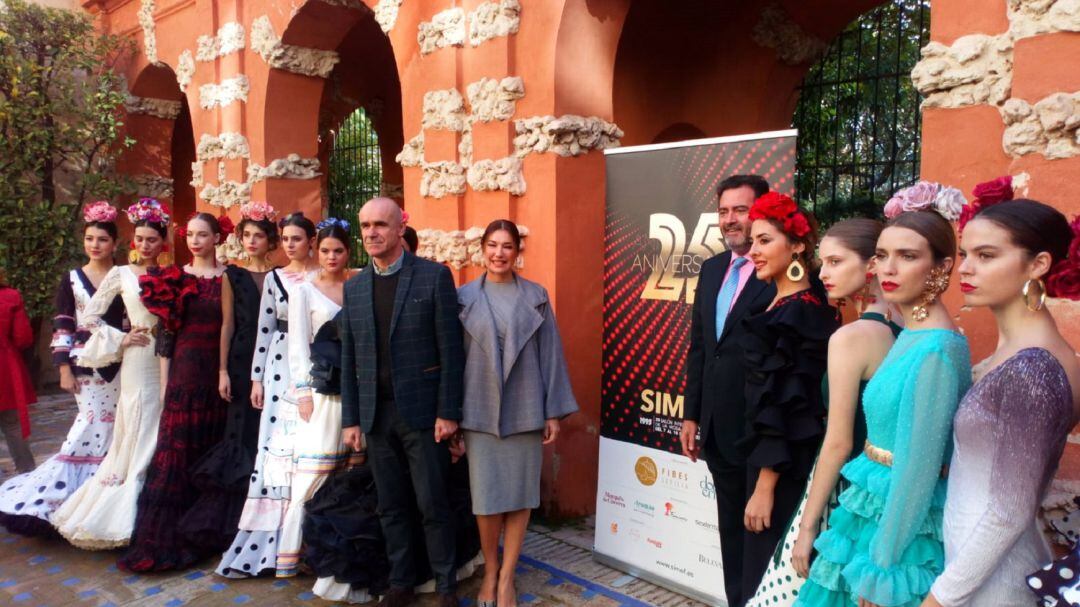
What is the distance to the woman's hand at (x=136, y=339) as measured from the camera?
4570 millimetres

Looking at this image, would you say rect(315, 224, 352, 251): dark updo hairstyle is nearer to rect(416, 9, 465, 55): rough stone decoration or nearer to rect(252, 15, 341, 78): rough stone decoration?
rect(416, 9, 465, 55): rough stone decoration

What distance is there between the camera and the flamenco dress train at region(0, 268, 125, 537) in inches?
179

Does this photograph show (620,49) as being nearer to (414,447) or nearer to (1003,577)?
(414,447)

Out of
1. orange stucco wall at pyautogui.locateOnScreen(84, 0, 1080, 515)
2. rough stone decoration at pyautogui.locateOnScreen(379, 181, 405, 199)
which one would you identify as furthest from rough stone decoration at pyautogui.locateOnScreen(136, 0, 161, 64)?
rough stone decoration at pyautogui.locateOnScreen(379, 181, 405, 199)

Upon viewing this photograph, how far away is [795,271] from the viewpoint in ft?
8.37

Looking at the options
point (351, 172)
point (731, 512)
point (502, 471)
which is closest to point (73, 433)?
point (502, 471)

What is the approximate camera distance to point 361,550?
12.4ft

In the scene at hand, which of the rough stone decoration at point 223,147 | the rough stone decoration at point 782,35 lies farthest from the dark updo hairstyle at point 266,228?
the rough stone decoration at point 782,35

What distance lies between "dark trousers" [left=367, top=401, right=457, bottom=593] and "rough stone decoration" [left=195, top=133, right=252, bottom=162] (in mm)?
5030

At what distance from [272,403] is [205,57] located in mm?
5336

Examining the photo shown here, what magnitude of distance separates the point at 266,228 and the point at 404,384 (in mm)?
1798

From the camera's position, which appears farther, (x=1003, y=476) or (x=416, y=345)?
(x=416, y=345)

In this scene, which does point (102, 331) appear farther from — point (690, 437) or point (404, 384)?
point (690, 437)

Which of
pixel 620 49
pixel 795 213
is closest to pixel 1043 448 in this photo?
pixel 795 213
